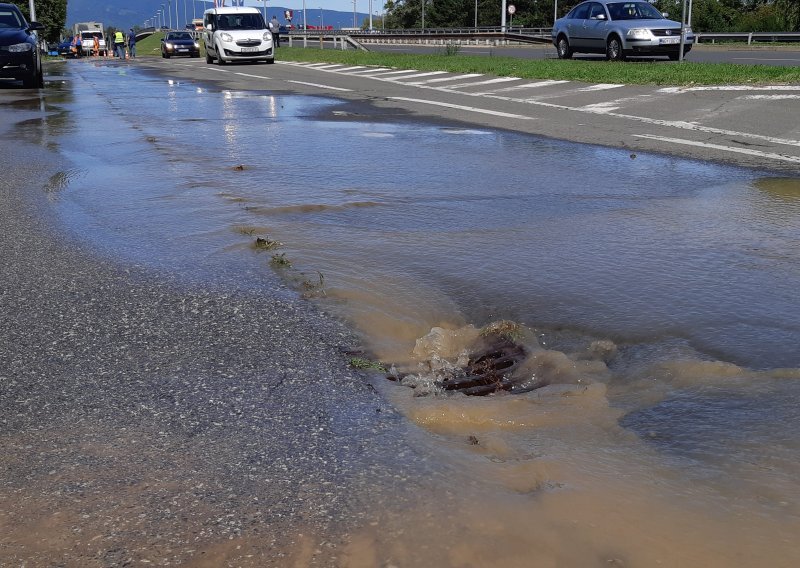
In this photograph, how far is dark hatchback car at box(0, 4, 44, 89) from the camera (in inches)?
720

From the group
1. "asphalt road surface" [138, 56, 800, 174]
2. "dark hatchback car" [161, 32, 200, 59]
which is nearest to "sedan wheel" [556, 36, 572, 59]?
"asphalt road surface" [138, 56, 800, 174]

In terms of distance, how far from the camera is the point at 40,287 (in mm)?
4293

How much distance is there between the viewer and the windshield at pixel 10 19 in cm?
1900

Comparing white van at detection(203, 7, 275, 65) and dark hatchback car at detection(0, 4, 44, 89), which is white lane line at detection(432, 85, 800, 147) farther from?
white van at detection(203, 7, 275, 65)

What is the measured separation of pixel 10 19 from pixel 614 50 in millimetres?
14353

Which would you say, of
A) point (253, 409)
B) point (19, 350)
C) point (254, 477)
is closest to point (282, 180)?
point (19, 350)

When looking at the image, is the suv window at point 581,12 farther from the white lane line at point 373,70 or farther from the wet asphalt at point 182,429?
the wet asphalt at point 182,429

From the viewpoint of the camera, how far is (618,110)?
12.4m

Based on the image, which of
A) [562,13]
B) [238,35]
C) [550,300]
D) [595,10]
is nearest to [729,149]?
[550,300]

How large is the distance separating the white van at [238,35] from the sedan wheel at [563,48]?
35.6 ft

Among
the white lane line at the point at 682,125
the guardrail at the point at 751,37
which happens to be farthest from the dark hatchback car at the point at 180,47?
the white lane line at the point at 682,125

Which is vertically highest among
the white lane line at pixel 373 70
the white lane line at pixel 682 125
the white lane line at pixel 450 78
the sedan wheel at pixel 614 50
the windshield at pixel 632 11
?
the windshield at pixel 632 11

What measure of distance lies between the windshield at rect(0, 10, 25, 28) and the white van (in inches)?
479

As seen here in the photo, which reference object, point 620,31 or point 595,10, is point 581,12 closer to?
point 595,10
